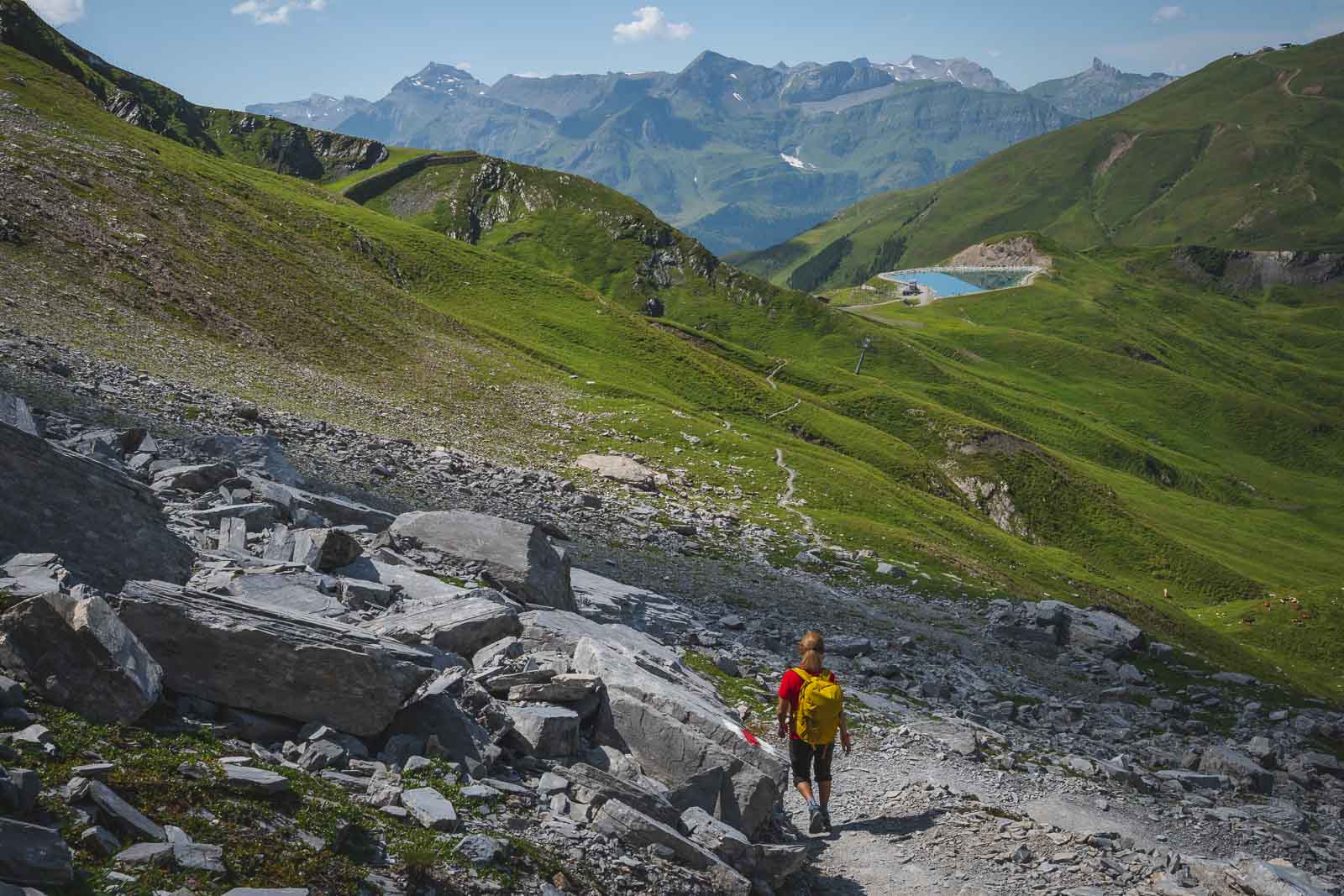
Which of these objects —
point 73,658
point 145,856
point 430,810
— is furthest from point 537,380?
point 145,856

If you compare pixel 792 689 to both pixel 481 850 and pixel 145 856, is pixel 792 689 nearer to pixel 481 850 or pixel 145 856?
pixel 481 850

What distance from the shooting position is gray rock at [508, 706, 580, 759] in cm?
1407

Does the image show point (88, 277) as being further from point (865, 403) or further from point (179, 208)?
point (865, 403)

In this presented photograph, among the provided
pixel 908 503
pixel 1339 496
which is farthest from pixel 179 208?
pixel 1339 496

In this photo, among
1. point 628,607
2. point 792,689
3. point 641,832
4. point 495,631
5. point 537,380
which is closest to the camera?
point 641,832

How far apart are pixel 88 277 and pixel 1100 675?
56.2m

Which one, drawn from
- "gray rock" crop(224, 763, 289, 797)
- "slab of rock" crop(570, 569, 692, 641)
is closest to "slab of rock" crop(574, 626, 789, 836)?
"gray rock" crop(224, 763, 289, 797)

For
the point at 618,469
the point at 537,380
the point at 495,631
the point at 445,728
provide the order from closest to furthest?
the point at 445,728, the point at 495,631, the point at 618,469, the point at 537,380

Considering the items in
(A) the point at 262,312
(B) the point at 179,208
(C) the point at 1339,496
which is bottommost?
(C) the point at 1339,496

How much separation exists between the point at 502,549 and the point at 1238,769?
21765mm

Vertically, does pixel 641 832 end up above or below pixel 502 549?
below

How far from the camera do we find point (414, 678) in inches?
514

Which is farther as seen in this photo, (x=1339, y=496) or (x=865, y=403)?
(x=1339, y=496)

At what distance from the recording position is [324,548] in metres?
18.4
